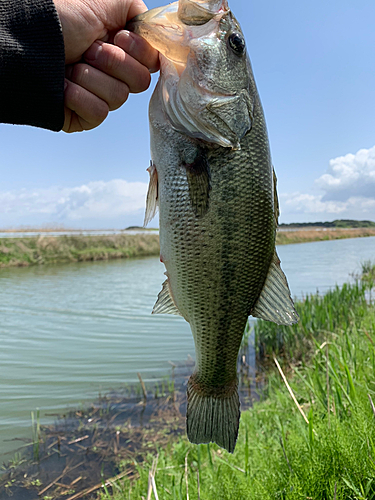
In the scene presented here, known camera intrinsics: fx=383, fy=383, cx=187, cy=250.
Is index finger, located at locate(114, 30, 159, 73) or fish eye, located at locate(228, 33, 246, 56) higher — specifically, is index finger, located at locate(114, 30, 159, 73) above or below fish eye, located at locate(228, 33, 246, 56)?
above

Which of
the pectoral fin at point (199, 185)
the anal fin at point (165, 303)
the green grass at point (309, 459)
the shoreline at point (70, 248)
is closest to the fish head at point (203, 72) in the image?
the pectoral fin at point (199, 185)

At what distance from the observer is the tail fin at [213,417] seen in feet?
6.50

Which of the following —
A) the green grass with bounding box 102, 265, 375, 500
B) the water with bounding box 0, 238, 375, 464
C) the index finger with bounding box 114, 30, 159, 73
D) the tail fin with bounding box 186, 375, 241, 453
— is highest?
the index finger with bounding box 114, 30, 159, 73

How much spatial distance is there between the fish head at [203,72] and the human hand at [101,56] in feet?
0.93

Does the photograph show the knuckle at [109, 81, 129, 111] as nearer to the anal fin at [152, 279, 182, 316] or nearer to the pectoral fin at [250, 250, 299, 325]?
the anal fin at [152, 279, 182, 316]

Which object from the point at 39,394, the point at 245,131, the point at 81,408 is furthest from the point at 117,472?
the point at 245,131

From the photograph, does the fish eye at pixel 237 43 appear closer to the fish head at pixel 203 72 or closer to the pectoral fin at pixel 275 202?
the fish head at pixel 203 72

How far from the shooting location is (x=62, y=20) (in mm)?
2131

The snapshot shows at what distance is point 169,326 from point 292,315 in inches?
491

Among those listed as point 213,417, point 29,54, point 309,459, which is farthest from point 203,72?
point 309,459

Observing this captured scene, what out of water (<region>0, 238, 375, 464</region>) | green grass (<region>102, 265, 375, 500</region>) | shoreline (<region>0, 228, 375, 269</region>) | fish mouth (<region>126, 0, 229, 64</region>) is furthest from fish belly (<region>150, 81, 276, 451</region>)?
shoreline (<region>0, 228, 375, 269</region>)

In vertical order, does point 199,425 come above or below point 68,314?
above

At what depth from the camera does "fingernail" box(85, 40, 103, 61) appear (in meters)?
2.24

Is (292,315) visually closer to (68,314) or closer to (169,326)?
(169,326)
